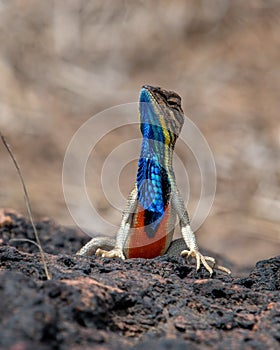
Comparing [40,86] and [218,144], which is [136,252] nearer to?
[218,144]

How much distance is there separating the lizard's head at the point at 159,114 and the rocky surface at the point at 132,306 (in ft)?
3.13

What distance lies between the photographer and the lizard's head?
11.0 ft

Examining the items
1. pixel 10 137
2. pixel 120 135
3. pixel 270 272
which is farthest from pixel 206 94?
pixel 270 272

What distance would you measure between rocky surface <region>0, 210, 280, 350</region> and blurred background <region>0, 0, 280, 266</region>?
4.96 meters

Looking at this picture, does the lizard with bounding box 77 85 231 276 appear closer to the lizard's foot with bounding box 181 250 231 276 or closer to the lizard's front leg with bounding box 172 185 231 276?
the lizard's front leg with bounding box 172 185 231 276

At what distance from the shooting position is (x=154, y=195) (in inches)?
130

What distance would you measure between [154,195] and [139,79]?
6.00 meters

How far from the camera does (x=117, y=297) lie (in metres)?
1.86

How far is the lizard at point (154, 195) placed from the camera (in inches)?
130

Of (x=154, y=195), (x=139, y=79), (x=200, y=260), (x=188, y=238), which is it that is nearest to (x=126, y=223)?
(x=154, y=195)

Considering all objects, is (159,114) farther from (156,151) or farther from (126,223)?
(126,223)

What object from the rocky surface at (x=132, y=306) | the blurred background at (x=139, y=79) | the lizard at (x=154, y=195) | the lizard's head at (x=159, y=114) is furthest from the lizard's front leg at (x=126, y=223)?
the blurred background at (x=139, y=79)

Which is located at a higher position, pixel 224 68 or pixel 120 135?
pixel 224 68

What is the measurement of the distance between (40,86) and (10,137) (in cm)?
118
